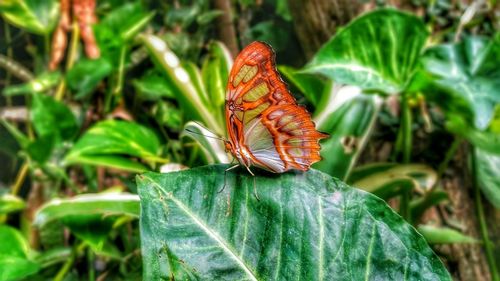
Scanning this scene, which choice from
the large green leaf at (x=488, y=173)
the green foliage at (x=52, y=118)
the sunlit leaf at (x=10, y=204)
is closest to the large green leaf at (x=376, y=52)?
the large green leaf at (x=488, y=173)

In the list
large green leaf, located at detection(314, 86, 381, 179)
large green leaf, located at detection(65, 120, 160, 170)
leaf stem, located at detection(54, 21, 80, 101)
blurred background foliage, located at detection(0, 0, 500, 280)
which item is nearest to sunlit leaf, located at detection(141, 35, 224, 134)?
blurred background foliage, located at detection(0, 0, 500, 280)

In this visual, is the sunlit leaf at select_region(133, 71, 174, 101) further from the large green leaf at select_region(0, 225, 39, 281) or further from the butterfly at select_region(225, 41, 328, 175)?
the butterfly at select_region(225, 41, 328, 175)

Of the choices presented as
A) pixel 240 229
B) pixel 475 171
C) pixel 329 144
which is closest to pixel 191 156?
pixel 329 144

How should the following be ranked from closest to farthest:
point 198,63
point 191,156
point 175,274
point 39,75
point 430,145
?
point 175,274 < point 191,156 < point 430,145 < point 39,75 < point 198,63

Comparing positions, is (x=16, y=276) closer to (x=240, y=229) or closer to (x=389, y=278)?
(x=240, y=229)

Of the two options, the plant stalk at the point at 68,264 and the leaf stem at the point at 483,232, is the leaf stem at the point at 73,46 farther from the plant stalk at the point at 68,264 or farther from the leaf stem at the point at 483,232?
the leaf stem at the point at 483,232

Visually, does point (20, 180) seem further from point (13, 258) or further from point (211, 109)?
point (211, 109)

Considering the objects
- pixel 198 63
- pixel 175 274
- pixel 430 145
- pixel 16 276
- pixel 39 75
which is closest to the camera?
pixel 175 274
